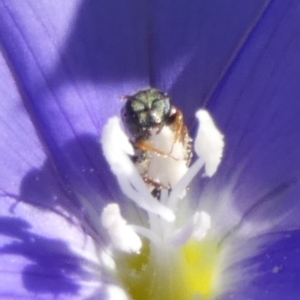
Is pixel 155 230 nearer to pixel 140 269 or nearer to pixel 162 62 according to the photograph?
pixel 140 269

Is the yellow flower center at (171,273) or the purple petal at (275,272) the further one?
the yellow flower center at (171,273)

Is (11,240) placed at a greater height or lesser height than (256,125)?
lesser

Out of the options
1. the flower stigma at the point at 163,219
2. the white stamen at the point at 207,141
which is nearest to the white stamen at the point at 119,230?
the flower stigma at the point at 163,219

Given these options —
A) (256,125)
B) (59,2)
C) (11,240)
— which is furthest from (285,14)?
(11,240)

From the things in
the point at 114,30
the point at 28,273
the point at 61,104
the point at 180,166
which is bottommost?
the point at 28,273

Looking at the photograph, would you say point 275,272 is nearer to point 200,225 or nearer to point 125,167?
point 200,225

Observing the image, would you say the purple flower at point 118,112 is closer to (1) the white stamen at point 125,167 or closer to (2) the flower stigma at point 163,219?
(2) the flower stigma at point 163,219

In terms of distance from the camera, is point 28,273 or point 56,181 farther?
point 56,181
